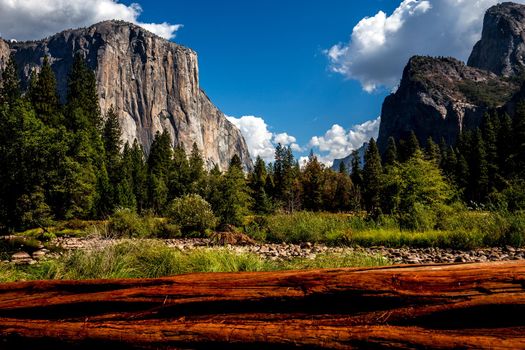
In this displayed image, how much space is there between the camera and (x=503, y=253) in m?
10.6

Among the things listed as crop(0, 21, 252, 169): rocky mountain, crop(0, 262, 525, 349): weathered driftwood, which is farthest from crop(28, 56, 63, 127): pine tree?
crop(0, 21, 252, 169): rocky mountain

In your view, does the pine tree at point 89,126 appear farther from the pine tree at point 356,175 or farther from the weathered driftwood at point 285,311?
the pine tree at point 356,175

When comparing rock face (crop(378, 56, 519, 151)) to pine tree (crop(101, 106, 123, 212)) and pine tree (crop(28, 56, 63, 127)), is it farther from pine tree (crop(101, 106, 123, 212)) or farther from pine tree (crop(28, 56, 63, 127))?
pine tree (crop(28, 56, 63, 127))

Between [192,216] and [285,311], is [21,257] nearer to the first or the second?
[192,216]

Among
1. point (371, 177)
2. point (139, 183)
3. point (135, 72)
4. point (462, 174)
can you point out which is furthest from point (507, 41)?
point (139, 183)

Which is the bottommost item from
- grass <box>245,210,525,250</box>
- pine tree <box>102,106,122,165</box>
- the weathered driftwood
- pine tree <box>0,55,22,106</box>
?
grass <box>245,210,525,250</box>

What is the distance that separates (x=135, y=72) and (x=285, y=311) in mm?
164416

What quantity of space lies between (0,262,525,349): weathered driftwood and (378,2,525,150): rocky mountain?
150368mm

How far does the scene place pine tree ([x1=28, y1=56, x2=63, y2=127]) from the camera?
121 ft

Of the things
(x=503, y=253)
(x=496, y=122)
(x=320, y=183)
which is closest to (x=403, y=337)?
(x=503, y=253)

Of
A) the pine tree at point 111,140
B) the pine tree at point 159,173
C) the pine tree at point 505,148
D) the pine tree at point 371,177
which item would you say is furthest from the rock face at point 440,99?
the pine tree at point 111,140

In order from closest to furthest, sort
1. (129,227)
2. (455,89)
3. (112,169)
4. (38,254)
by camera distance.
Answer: (38,254) < (129,227) < (112,169) < (455,89)

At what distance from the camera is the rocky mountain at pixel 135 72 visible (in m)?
144

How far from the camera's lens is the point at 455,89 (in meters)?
159
